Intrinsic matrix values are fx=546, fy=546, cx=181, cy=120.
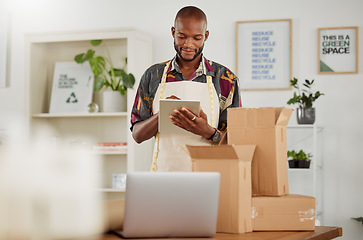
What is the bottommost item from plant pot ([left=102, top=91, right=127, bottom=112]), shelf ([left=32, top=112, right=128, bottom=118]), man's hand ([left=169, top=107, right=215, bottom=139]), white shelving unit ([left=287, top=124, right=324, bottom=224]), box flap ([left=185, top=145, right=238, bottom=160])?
white shelving unit ([left=287, top=124, right=324, bottom=224])

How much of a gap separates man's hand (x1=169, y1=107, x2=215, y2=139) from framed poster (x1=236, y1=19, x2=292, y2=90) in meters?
2.49

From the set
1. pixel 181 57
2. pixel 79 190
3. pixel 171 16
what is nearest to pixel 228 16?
pixel 171 16

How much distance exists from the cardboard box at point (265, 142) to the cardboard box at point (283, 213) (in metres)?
0.04

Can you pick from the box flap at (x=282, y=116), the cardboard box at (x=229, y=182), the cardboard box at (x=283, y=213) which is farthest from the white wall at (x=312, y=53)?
the cardboard box at (x=229, y=182)

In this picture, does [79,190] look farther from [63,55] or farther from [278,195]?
[63,55]

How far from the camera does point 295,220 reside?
1.57m

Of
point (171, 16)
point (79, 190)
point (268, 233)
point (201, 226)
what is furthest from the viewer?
point (171, 16)

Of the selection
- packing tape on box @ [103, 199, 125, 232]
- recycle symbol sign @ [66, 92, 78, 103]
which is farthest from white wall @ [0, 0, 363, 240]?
packing tape on box @ [103, 199, 125, 232]

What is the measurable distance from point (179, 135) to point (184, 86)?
0.68ft

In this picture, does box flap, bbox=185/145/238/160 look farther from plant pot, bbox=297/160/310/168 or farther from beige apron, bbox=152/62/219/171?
plant pot, bbox=297/160/310/168

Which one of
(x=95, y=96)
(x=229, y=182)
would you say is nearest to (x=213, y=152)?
(x=229, y=182)

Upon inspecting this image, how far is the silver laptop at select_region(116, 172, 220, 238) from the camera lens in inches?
50.6

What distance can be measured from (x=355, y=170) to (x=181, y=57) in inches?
102

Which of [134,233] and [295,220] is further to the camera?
[295,220]
